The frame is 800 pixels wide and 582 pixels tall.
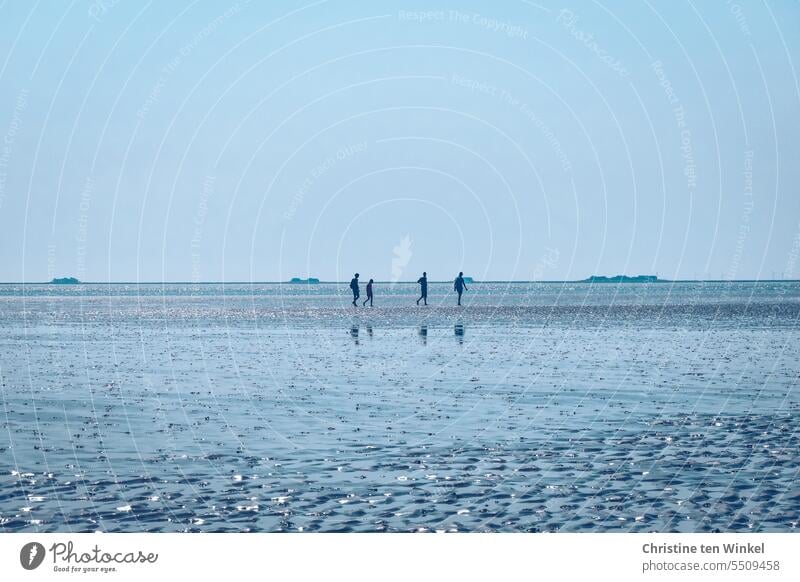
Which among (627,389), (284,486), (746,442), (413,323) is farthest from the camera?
(413,323)

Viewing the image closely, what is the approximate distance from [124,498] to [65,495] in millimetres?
823

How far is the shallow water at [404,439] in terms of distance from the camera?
37.5ft

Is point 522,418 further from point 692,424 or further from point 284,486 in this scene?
point 284,486

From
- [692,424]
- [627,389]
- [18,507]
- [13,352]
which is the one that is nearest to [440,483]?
[18,507]

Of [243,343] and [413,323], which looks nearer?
[243,343]

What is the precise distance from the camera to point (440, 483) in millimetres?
12977

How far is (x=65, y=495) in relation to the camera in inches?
483
